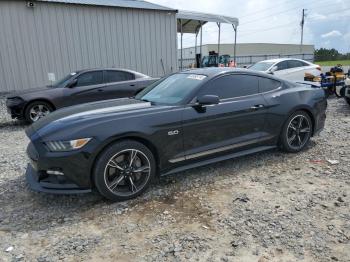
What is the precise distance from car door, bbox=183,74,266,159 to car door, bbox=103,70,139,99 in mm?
4488

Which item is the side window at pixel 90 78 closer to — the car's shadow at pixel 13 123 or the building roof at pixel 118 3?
the car's shadow at pixel 13 123

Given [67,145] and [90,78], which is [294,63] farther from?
[67,145]

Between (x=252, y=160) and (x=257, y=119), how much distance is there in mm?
692

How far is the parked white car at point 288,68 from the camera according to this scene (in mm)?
11609

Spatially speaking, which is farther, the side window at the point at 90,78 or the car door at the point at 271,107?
the side window at the point at 90,78

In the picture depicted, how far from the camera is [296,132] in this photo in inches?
209

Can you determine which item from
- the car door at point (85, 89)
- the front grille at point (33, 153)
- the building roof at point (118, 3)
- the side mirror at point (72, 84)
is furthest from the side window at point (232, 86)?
the building roof at point (118, 3)

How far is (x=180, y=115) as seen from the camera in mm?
4074

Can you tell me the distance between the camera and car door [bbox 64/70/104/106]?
8297 mm

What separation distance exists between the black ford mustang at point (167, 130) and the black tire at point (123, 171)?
11 millimetres

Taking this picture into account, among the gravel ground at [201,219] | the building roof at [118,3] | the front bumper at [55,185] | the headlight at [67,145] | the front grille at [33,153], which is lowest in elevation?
the gravel ground at [201,219]

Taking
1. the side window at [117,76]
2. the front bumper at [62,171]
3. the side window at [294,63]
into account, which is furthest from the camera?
the side window at [294,63]

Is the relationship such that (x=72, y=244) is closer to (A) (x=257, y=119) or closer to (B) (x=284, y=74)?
(A) (x=257, y=119)

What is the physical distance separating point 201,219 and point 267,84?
2.59m
